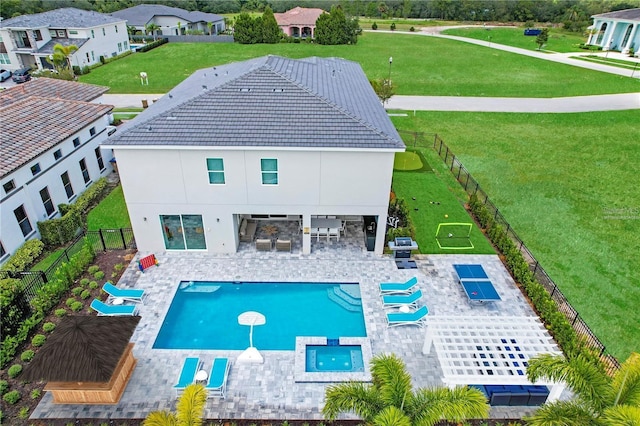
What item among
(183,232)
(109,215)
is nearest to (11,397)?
(183,232)

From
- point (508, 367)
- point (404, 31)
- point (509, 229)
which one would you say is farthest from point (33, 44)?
point (404, 31)

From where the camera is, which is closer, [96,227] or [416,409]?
[416,409]

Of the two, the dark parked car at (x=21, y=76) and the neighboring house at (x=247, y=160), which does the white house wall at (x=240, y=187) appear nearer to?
the neighboring house at (x=247, y=160)

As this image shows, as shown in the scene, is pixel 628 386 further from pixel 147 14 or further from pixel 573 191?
pixel 147 14

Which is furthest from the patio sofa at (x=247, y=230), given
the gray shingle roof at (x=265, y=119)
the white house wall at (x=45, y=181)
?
the white house wall at (x=45, y=181)

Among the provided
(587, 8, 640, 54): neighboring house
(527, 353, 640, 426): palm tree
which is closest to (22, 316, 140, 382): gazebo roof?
(527, 353, 640, 426): palm tree

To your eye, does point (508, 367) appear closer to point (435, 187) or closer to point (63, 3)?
point (435, 187)
